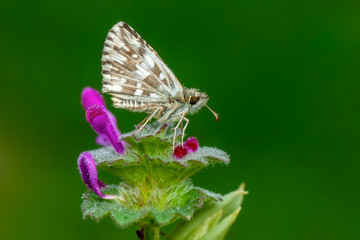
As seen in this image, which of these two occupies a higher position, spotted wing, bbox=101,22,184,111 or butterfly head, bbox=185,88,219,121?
spotted wing, bbox=101,22,184,111

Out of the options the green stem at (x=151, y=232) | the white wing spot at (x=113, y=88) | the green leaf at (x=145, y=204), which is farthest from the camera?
the white wing spot at (x=113, y=88)

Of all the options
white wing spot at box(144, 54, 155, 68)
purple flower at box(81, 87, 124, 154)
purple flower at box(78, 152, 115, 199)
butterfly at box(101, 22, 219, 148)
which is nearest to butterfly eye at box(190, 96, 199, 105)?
butterfly at box(101, 22, 219, 148)

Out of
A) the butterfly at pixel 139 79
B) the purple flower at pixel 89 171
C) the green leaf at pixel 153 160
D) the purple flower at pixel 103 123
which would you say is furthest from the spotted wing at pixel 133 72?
the purple flower at pixel 89 171

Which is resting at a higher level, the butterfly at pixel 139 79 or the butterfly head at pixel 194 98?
the butterfly at pixel 139 79

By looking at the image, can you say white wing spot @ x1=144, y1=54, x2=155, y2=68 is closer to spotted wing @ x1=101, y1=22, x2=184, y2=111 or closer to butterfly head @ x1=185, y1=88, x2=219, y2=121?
spotted wing @ x1=101, y1=22, x2=184, y2=111

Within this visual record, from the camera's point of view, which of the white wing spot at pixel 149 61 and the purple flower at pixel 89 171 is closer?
the purple flower at pixel 89 171

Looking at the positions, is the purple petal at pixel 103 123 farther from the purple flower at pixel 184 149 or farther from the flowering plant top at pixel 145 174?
the purple flower at pixel 184 149

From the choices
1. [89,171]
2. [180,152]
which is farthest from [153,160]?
[89,171]
